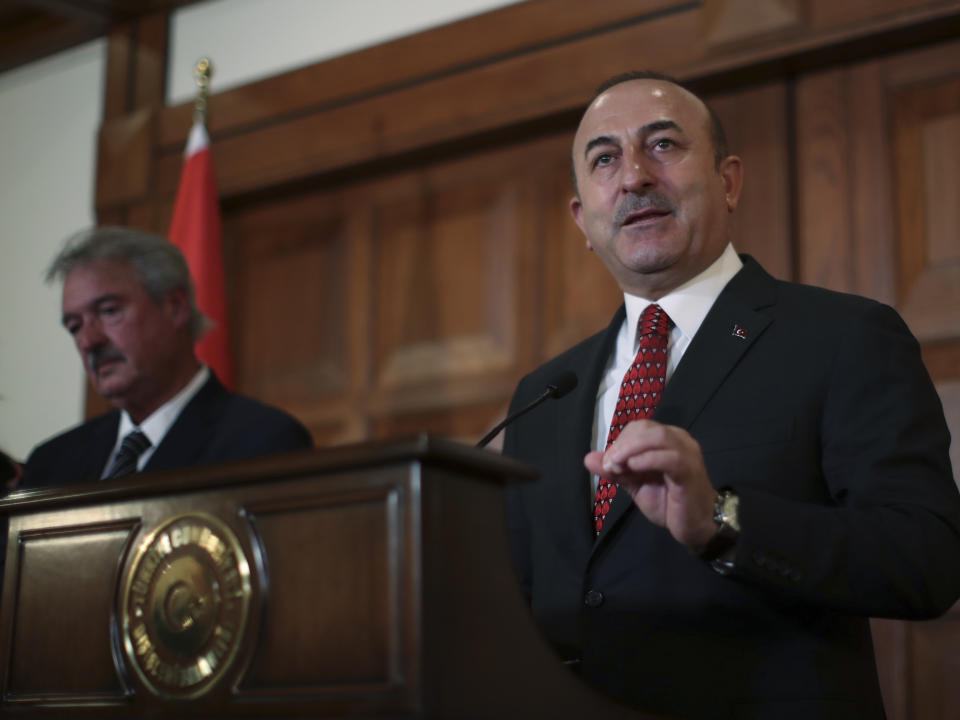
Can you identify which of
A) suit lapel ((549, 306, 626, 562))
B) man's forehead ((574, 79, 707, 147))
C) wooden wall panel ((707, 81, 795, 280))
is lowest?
suit lapel ((549, 306, 626, 562))

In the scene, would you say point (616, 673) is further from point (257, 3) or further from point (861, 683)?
point (257, 3)

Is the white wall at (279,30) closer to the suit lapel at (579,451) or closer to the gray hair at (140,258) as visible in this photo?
the gray hair at (140,258)

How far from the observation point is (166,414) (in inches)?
115

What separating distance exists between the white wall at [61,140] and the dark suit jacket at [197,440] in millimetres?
1362

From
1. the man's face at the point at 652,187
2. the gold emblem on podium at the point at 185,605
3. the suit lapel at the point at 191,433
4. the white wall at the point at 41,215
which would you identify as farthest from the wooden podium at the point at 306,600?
the white wall at the point at 41,215

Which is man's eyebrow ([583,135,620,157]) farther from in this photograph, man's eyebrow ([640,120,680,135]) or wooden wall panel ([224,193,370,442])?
wooden wall panel ([224,193,370,442])

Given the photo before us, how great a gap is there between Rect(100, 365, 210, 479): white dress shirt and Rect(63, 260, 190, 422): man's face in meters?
0.03

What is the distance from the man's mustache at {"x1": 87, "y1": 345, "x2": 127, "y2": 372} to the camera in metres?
2.94

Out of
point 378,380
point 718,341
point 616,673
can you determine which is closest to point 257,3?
point 378,380

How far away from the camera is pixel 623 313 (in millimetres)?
2156

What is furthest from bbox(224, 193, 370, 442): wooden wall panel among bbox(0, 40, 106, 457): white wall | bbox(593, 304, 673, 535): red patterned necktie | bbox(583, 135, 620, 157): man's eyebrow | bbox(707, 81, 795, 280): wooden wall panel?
bbox(593, 304, 673, 535): red patterned necktie

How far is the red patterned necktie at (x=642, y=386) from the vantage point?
1.83 metres

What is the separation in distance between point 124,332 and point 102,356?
8cm

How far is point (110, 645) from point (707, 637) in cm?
77
